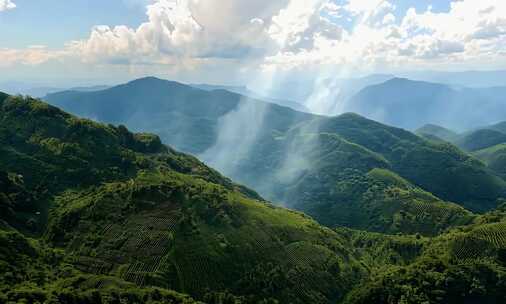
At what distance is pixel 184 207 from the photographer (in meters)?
153

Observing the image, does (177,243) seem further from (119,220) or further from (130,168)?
(130,168)

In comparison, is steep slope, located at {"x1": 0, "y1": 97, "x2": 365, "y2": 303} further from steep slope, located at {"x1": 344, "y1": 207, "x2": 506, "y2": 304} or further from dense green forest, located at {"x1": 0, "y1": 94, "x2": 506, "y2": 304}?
steep slope, located at {"x1": 344, "y1": 207, "x2": 506, "y2": 304}

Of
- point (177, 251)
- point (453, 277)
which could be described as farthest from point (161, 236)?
point (453, 277)

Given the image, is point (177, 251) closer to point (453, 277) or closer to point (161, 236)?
point (161, 236)

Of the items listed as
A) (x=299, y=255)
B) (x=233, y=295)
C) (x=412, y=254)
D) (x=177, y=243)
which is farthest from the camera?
(x=412, y=254)

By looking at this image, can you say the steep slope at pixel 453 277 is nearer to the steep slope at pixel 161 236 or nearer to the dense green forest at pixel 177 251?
the dense green forest at pixel 177 251

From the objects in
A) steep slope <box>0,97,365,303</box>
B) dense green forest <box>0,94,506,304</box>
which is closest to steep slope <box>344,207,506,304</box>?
dense green forest <box>0,94,506,304</box>

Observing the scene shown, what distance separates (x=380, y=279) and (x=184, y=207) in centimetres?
6891

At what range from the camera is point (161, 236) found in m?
136

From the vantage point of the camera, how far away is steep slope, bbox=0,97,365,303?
123562 millimetres

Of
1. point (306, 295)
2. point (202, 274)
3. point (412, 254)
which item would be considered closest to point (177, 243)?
point (202, 274)

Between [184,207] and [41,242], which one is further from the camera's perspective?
[184,207]

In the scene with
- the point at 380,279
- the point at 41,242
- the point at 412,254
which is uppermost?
the point at 41,242

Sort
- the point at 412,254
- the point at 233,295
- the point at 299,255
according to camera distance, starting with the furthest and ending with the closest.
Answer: the point at 412,254
the point at 299,255
the point at 233,295
